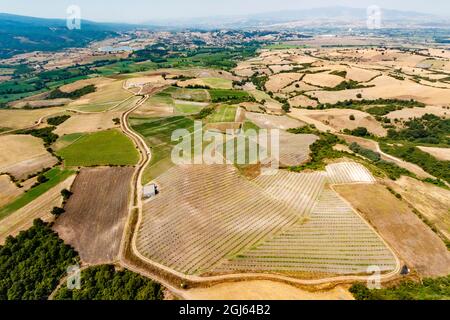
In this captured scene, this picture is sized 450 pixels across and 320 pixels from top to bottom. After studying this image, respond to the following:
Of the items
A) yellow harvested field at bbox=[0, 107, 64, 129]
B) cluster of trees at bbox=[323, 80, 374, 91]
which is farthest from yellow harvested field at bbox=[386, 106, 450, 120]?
yellow harvested field at bbox=[0, 107, 64, 129]

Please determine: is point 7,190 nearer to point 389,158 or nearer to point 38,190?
point 38,190

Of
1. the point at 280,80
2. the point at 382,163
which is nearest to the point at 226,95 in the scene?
the point at 280,80

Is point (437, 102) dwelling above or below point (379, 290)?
above
